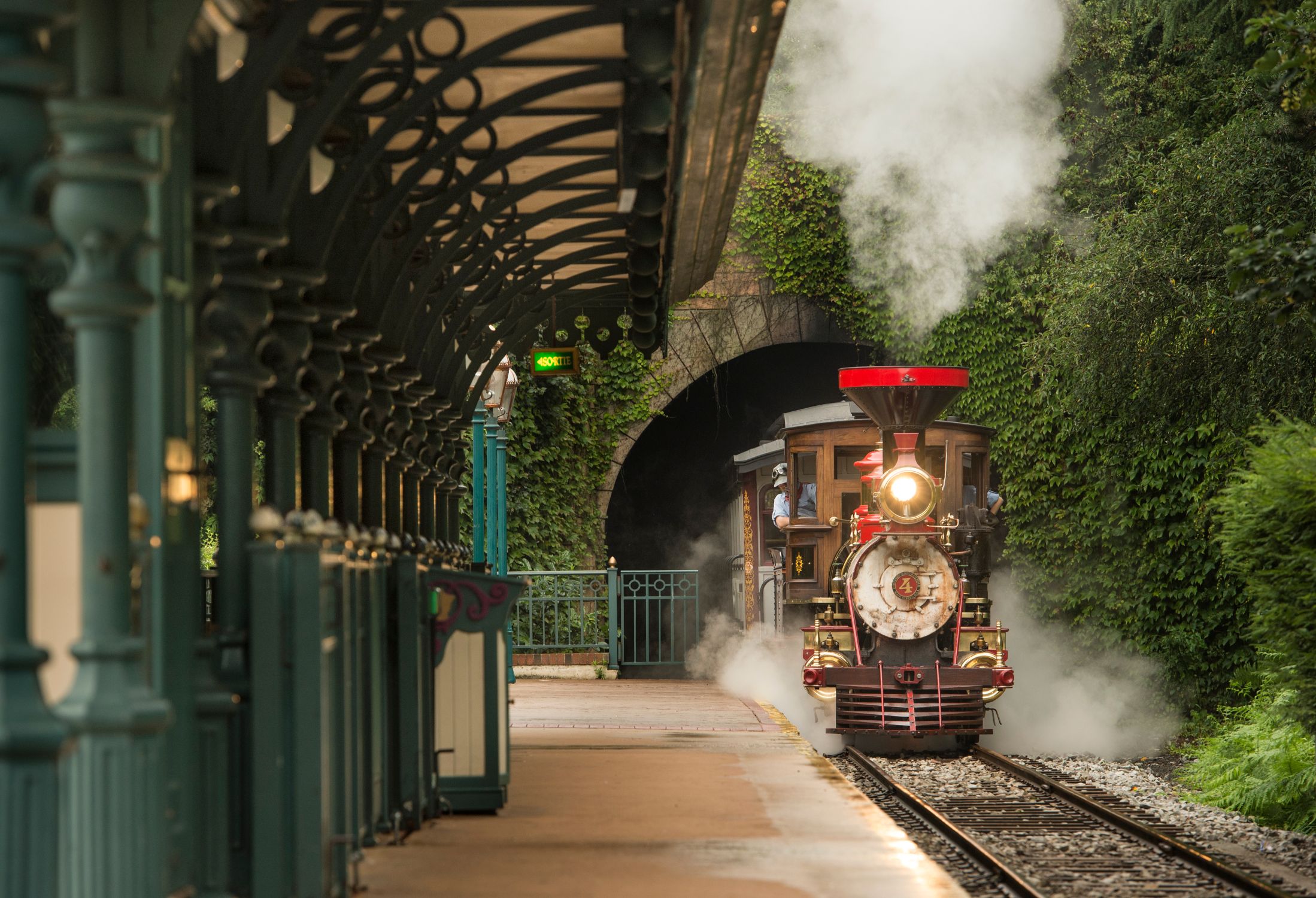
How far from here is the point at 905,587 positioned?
45.9ft

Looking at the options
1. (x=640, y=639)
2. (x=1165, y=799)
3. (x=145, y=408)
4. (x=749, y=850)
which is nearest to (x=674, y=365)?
(x=640, y=639)

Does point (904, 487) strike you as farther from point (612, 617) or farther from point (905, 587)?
point (612, 617)

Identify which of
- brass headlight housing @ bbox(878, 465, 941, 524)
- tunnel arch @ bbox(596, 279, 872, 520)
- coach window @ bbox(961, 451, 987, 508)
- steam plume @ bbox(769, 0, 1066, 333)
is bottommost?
brass headlight housing @ bbox(878, 465, 941, 524)

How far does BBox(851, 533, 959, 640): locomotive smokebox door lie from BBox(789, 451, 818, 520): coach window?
87.3 inches

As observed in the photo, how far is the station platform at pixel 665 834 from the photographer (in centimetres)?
566

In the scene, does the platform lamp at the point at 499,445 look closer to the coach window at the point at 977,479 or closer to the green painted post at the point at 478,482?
the green painted post at the point at 478,482

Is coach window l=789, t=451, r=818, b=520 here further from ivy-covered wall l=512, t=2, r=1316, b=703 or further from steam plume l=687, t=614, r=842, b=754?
ivy-covered wall l=512, t=2, r=1316, b=703

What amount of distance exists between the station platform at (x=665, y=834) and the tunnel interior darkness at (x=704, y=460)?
45.7ft

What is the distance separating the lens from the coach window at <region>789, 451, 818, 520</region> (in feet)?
54.1

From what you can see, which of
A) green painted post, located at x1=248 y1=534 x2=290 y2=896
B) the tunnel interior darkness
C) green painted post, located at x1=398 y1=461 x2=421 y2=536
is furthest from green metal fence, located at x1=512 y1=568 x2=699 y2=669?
green painted post, located at x1=248 y1=534 x2=290 y2=896

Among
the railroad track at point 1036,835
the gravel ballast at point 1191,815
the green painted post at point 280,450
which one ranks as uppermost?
the green painted post at point 280,450

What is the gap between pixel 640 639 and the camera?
26750mm

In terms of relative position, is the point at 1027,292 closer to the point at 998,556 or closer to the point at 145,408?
the point at 998,556

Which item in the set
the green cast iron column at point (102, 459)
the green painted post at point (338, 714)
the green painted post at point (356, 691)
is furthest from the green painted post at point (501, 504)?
the green cast iron column at point (102, 459)
